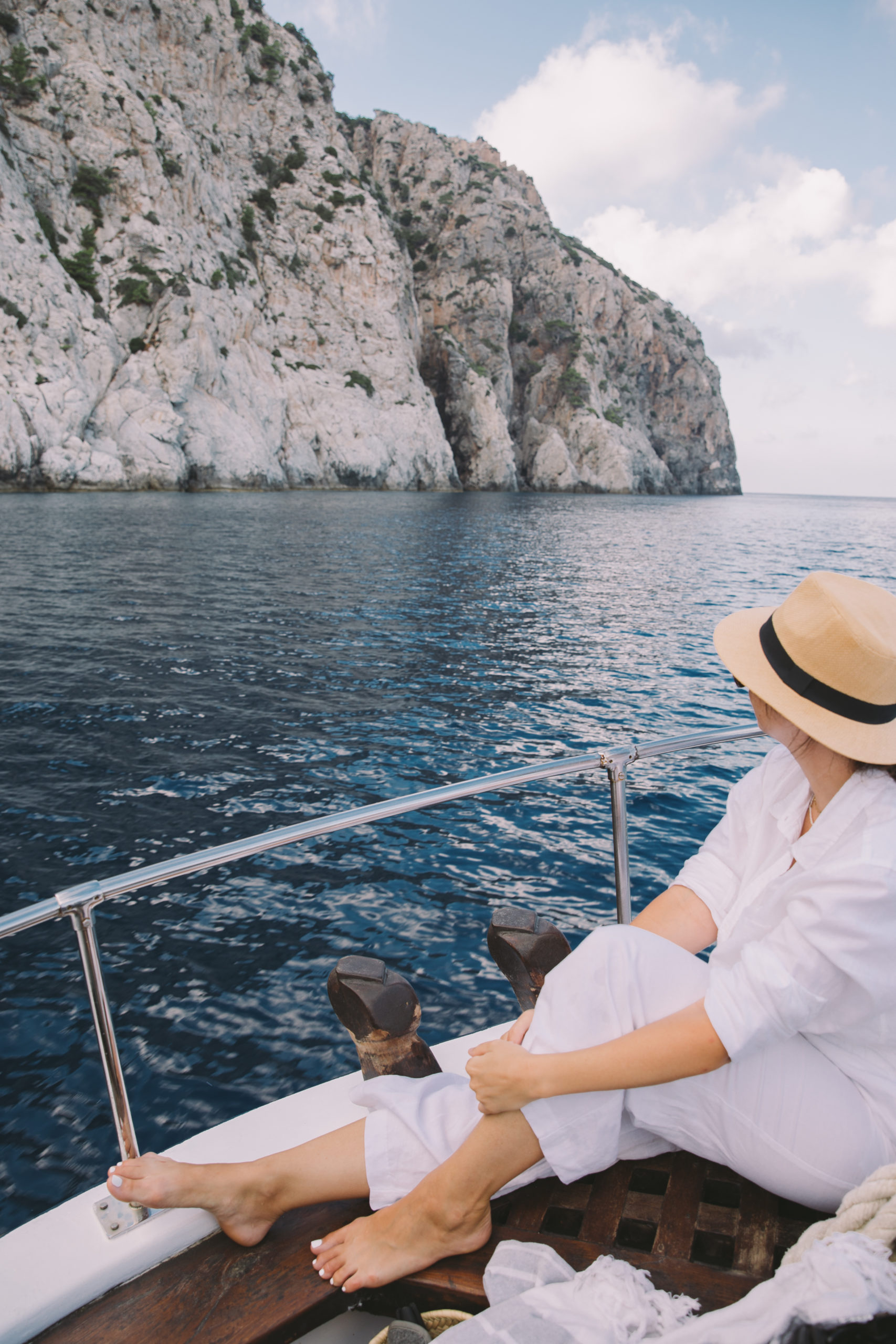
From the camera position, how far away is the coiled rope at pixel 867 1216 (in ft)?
3.54

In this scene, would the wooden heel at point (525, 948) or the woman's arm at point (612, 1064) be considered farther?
the wooden heel at point (525, 948)

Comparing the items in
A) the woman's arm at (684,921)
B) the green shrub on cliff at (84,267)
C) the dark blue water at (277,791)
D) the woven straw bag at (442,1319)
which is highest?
the green shrub on cliff at (84,267)

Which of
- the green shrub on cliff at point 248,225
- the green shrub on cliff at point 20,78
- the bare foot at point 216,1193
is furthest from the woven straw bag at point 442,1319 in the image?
the green shrub on cliff at point 248,225

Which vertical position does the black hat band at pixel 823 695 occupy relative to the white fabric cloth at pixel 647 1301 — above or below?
above

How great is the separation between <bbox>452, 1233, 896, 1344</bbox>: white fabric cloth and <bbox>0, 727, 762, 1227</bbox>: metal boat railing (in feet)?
2.74

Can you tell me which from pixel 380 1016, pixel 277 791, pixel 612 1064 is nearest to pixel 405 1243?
pixel 380 1016

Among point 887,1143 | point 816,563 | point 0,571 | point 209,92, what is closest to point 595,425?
point 209,92

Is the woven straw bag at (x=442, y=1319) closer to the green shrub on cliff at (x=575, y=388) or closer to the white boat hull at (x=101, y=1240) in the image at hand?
the white boat hull at (x=101, y=1240)

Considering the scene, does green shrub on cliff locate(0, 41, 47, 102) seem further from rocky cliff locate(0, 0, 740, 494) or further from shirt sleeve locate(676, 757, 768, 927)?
shirt sleeve locate(676, 757, 768, 927)

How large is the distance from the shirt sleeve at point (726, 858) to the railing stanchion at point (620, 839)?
263 millimetres

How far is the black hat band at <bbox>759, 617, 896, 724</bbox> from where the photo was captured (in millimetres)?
1343

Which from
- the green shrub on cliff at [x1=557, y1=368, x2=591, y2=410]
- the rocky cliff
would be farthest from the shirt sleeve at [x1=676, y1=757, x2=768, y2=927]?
the green shrub on cliff at [x1=557, y1=368, x2=591, y2=410]

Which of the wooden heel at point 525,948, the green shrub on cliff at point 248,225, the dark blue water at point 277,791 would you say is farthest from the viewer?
the green shrub on cliff at point 248,225

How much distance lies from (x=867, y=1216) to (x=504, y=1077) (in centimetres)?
61
